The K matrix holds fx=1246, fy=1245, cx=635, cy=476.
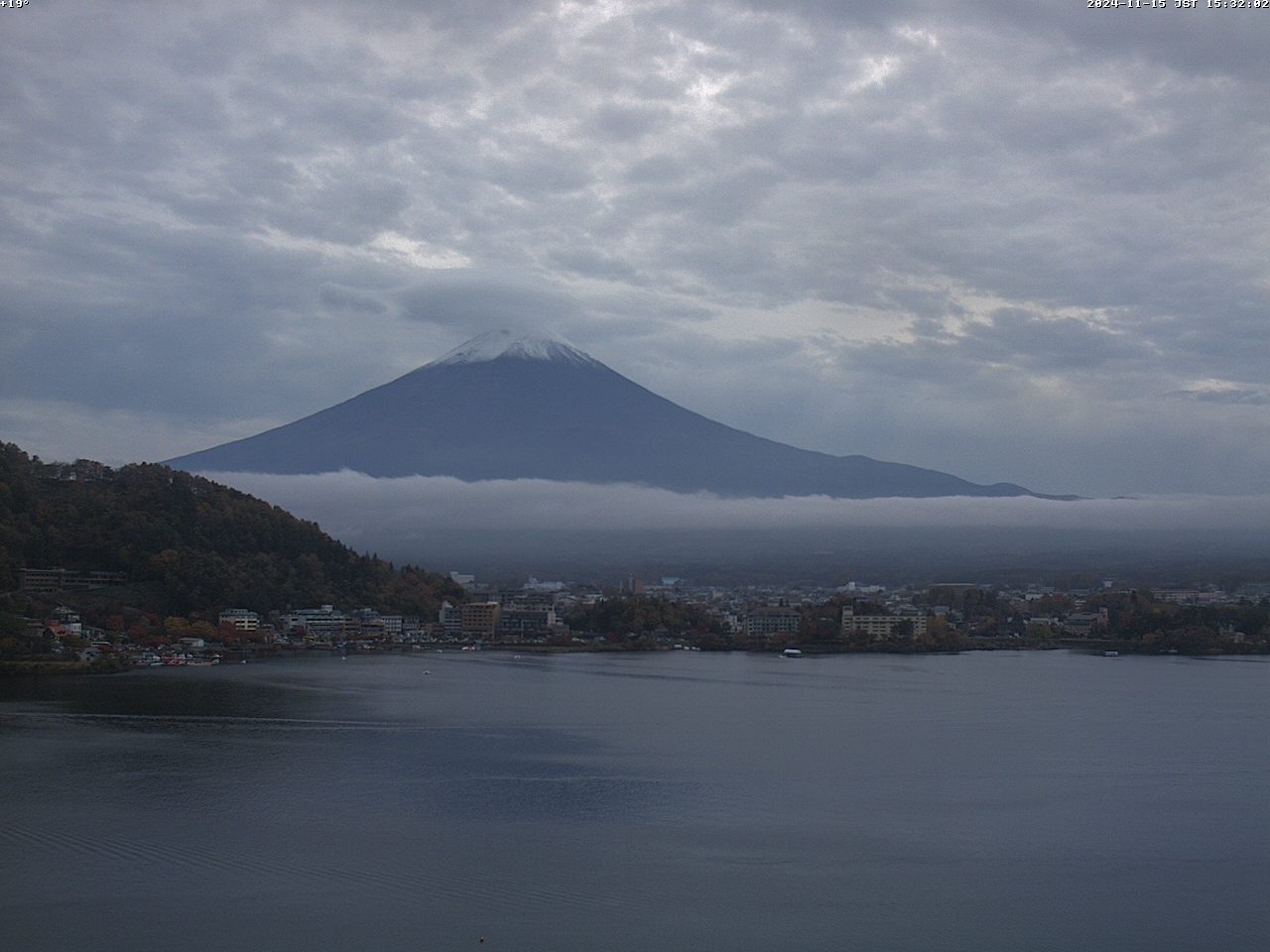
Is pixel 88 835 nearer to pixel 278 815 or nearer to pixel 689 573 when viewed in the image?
pixel 278 815

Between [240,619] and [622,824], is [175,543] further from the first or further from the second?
[622,824]

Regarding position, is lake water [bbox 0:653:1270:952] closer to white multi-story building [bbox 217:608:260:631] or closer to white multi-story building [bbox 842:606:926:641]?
white multi-story building [bbox 217:608:260:631]

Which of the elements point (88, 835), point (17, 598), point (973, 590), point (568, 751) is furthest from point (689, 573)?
point (88, 835)

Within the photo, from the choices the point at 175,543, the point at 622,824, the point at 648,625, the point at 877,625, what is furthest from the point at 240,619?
the point at 622,824

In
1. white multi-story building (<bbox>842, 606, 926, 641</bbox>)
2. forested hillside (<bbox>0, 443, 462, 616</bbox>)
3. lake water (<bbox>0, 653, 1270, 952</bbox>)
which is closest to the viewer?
lake water (<bbox>0, 653, 1270, 952</bbox>)

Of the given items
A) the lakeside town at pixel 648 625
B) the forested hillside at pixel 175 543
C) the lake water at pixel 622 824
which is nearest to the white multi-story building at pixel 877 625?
the lakeside town at pixel 648 625

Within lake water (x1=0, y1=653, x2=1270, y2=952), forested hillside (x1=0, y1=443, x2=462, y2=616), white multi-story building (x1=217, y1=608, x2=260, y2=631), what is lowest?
lake water (x1=0, y1=653, x2=1270, y2=952)

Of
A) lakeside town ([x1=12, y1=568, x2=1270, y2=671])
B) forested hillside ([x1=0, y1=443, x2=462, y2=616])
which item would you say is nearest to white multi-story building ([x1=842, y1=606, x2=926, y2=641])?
lakeside town ([x1=12, y1=568, x2=1270, y2=671])
